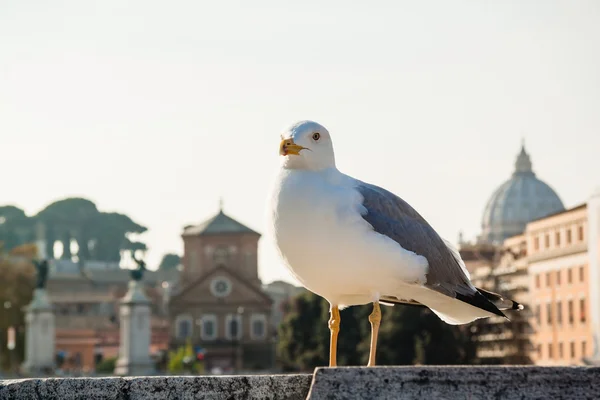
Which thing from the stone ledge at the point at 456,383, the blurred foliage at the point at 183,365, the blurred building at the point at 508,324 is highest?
the blurred building at the point at 508,324

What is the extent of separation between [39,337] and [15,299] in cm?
1129

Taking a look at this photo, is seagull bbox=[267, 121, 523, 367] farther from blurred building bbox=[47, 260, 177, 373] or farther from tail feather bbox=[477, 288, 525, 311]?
Answer: blurred building bbox=[47, 260, 177, 373]

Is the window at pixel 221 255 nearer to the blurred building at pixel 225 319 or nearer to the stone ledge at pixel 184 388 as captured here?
the blurred building at pixel 225 319

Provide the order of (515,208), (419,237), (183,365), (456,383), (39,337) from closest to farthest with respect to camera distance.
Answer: (456,383)
(419,237)
(39,337)
(183,365)
(515,208)

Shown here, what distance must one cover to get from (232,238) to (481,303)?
430ft

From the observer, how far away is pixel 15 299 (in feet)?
338

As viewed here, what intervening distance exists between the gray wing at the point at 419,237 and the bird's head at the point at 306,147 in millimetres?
325

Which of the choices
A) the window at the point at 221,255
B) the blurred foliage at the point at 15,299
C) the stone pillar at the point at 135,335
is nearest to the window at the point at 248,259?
the window at the point at 221,255

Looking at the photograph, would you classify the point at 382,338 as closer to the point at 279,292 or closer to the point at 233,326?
the point at 233,326

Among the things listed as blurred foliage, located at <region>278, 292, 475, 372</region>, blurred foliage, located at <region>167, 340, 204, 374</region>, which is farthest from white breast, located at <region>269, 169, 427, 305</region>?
blurred foliage, located at <region>167, 340, 204, 374</region>

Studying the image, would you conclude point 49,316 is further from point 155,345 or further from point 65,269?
point 65,269

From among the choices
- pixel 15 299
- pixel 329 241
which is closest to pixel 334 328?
pixel 329 241

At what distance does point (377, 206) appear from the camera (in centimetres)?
879

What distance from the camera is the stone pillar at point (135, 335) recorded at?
8594cm
